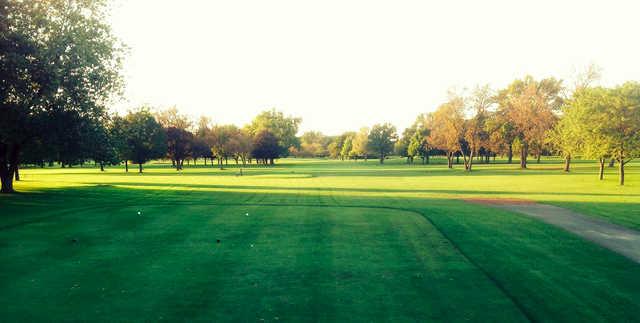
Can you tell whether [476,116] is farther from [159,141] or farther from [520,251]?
[520,251]

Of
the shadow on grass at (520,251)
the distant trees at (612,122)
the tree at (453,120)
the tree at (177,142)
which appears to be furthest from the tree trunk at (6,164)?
the tree at (453,120)

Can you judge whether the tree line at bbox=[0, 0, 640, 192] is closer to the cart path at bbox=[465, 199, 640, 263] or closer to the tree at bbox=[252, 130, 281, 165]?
the cart path at bbox=[465, 199, 640, 263]

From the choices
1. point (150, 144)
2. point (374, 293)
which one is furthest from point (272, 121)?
point (374, 293)

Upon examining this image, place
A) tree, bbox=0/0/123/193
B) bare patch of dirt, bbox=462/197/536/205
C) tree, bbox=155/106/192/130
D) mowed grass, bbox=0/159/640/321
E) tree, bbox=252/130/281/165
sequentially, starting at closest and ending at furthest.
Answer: mowed grass, bbox=0/159/640/321 < tree, bbox=0/0/123/193 < bare patch of dirt, bbox=462/197/536/205 < tree, bbox=155/106/192/130 < tree, bbox=252/130/281/165

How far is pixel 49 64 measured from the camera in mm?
20422

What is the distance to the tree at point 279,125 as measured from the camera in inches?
5620

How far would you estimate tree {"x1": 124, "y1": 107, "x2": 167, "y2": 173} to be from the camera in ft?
253

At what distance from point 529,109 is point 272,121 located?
303 feet

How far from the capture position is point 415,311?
26.2ft

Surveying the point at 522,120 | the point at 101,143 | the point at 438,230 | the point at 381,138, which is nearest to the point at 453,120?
the point at 522,120

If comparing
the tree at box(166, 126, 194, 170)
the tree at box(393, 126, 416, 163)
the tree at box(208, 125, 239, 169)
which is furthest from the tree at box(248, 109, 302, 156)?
the tree at box(166, 126, 194, 170)

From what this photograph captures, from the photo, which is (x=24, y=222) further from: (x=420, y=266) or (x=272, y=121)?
(x=272, y=121)

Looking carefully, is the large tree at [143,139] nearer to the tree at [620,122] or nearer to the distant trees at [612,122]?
the distant trees at [612,122]

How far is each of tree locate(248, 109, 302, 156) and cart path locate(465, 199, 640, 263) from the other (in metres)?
120
